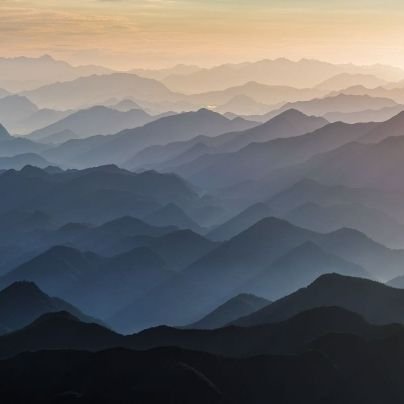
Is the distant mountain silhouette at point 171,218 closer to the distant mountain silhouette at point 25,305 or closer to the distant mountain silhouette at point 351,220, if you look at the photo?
the distant mountain silhouette at point 351,220

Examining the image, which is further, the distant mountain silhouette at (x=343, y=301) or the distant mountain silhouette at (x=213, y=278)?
the distant mountain silhouette at (x=213, y=278)

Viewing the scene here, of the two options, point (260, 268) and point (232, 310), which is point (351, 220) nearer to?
point (260, 268)

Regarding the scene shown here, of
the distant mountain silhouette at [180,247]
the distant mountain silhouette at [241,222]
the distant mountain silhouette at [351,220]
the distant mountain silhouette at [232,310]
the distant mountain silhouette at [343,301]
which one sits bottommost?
the distant mountain silhouette at [241,222]

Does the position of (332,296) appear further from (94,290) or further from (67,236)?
(67,236)

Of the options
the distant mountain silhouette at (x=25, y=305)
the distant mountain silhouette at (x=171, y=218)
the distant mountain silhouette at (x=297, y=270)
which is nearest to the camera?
the distant mountain silhouette at (x=25, y=305)

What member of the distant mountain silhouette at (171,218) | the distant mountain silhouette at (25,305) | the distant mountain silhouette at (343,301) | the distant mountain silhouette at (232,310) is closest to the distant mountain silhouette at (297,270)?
the distant mountain silhouette at (232,310)

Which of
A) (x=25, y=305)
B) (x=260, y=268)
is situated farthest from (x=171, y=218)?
(x=25, y=305)

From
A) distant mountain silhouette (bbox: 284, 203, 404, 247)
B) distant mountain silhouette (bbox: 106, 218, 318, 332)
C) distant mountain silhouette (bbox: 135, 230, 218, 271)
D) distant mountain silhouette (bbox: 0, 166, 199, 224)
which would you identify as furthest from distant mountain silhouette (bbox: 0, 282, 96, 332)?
distant mountain silhouette (bbox: 0, 166, 199, 224)

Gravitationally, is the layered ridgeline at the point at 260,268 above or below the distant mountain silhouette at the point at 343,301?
→ below
